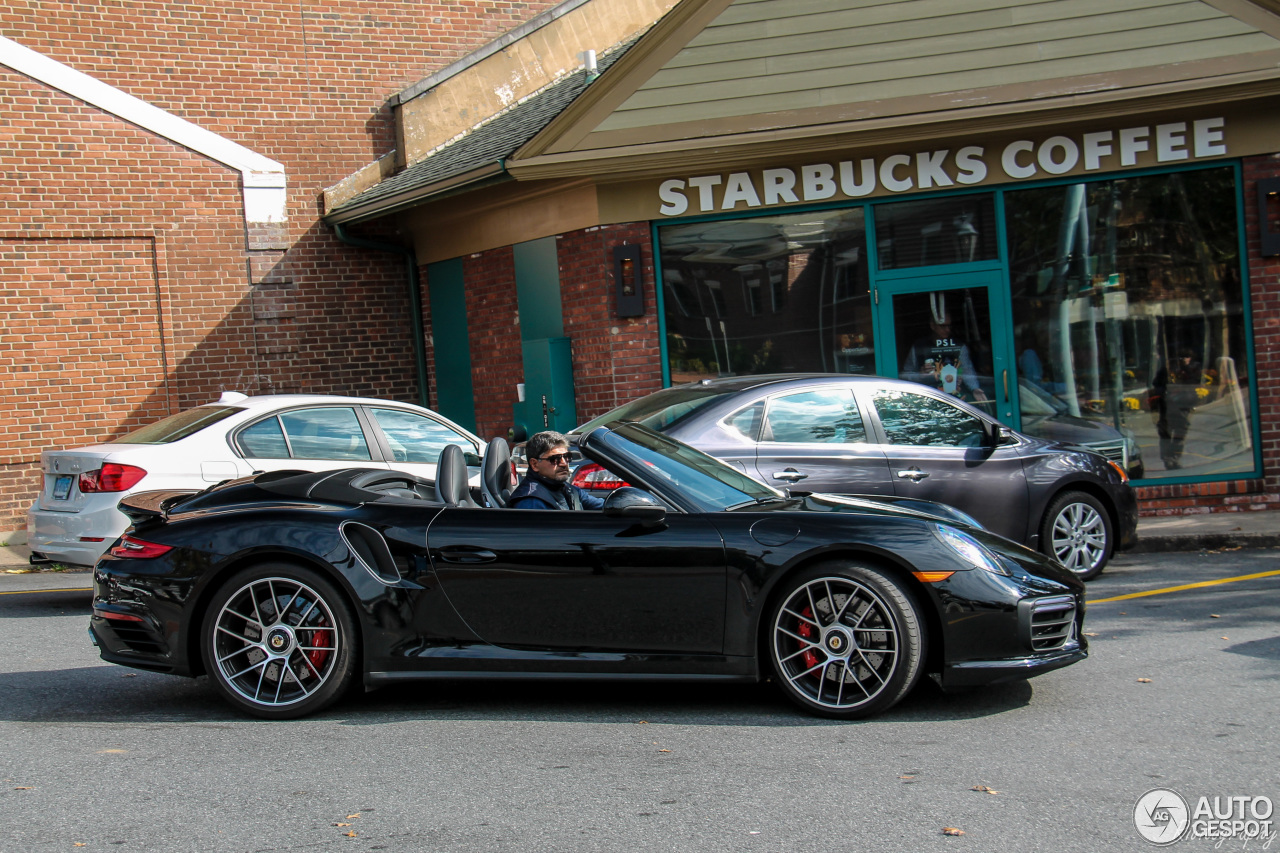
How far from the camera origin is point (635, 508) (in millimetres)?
4738

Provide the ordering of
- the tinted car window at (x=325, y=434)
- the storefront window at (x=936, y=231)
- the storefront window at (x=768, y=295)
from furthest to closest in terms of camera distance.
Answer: the storefront window at (x=768, y=295)
the storefront window at (x=936, y=231)
the tinted car window at (x=325, y=434)

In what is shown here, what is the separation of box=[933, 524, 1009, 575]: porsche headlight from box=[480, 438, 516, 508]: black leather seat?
6.41 ft

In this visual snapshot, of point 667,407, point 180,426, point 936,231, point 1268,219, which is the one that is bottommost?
point 667,407

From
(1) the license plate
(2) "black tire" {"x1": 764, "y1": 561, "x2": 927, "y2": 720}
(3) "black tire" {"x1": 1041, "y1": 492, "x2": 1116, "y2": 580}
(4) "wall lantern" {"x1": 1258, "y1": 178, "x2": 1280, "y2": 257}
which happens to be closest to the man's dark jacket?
(2) "black tire" {"x1": 764, "y1": 561, "x2": 927, "y2": 720}

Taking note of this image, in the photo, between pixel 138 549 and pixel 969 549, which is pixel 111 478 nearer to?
pixel 138 549

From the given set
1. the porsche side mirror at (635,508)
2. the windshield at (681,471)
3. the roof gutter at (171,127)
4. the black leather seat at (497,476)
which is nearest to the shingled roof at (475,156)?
the roof gutter at (171,127)

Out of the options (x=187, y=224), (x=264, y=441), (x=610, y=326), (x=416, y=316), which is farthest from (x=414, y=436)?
(x=187, y=224)

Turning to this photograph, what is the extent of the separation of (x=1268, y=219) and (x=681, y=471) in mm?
7965

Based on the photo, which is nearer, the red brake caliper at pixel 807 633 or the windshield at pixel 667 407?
the red brake caliper at pixel 807 633

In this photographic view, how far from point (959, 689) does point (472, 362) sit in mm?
9408

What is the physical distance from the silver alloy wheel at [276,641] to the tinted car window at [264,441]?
133 inches

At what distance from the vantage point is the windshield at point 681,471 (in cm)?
503

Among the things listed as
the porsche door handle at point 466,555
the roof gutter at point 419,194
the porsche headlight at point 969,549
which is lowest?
the porsche headlight at point 969,549

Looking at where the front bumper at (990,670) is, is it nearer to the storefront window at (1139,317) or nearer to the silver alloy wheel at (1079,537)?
the silver alloy wheel at (1079,537)
